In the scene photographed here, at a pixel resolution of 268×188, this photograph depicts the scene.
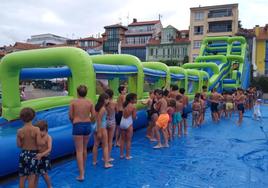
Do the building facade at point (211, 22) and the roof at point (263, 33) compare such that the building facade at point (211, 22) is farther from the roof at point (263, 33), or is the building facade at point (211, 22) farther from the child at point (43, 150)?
the child at point (43, 150)

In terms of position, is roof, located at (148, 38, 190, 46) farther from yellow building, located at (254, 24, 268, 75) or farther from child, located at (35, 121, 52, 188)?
child, located at (35, 121, 52, 188)

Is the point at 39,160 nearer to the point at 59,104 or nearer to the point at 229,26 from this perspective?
the point at 59,104

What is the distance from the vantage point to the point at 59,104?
6.81 m

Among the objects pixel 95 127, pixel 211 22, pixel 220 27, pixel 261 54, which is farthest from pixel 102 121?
pixel 261 54

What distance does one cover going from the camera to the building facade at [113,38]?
4556cm

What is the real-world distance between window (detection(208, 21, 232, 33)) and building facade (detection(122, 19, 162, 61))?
342 inches

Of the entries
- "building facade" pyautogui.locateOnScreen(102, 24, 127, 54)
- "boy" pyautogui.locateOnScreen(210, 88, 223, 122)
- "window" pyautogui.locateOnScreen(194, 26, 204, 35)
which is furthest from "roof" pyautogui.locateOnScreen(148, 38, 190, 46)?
"boy" pyautogui.locateOnScreen(210, 88, 223, 122)

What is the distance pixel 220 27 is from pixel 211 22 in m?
1.26

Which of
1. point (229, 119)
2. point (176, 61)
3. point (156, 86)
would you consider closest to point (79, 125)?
point (156, 86)

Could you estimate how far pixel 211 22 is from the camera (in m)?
37.0

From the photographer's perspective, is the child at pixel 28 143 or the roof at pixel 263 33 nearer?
the child at pixel 28 143

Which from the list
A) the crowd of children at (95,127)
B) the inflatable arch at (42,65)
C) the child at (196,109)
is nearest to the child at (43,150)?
the crowd of children at (95,127)

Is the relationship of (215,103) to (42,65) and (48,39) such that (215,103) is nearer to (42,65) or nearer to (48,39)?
(42,65)

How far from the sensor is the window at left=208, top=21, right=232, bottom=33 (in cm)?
3597
